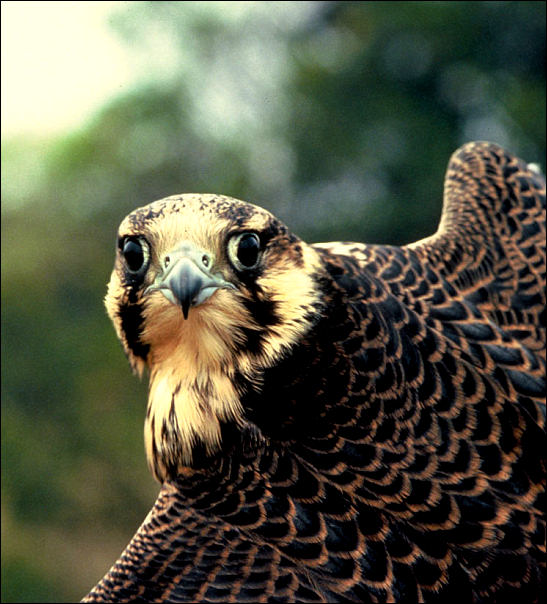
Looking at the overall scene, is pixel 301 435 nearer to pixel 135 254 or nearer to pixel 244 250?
pixel 244 250

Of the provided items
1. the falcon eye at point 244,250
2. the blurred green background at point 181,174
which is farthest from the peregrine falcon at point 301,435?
the blurred green background at point 181,174

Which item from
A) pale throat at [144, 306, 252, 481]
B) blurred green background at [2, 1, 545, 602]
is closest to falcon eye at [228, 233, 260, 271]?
pale throat at [144, 306, 252, 481]

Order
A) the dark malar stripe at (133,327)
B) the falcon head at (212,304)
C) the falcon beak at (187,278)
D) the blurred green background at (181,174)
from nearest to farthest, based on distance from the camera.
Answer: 1. the falcon beak at (187,278)
2. the falcon head at (212,304)
3. the dark malar stripe at (133,327)
4. the blurred green background at (181,174)

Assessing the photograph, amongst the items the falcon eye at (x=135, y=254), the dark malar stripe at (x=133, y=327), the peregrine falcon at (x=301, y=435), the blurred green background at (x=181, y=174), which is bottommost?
the peregrine falcon at (x=301, y=435)

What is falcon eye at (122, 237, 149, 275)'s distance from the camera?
2.71 meters

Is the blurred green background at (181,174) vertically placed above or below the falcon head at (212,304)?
above

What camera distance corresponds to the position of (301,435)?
2.69 meters

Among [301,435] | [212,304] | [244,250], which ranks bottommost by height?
[301,435]

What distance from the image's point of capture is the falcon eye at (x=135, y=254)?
107 inches

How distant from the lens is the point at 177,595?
2.54m

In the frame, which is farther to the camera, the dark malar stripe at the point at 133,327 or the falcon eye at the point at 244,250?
the dark malar stripe at the point at 133,327

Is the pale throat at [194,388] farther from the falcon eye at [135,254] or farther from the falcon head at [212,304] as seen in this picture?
the falcon eye at [135,254]

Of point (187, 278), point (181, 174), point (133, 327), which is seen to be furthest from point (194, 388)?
point (181, 174)

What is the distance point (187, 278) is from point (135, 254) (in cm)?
33
